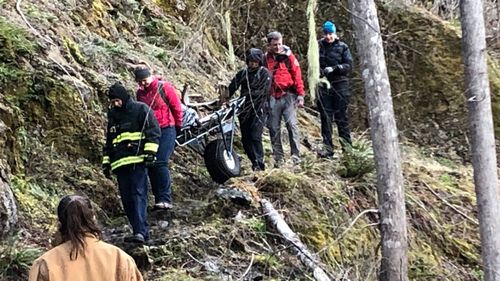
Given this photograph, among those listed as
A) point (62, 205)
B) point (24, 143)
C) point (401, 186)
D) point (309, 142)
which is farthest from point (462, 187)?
point (62, 205)

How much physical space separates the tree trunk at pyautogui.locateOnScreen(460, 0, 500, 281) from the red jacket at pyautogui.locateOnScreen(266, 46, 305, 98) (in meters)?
2.44

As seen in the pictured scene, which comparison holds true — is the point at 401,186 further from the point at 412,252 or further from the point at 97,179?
the point at 97,179

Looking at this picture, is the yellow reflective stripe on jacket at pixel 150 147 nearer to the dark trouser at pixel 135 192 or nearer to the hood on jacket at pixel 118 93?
the dark trouser at pixel 135 192

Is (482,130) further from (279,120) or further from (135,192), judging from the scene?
(135,192)

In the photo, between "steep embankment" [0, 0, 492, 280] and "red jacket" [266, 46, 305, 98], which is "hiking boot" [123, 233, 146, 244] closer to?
"steep embankment" [0, 0, 492, 280]

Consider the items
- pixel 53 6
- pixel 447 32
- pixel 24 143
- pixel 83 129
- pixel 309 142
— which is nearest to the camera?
pixel 24 143

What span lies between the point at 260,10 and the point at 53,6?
525 centimetres

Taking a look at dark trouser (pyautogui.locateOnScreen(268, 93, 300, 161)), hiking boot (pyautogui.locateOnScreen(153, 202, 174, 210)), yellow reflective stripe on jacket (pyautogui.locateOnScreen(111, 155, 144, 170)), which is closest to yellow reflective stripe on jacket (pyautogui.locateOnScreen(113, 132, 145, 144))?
yellow reflective stripe on jacket (pyautogui.locateOnScreen(111, 155, 144, 170))

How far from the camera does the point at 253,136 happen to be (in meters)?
10.7

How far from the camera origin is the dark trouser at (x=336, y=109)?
37.5ft

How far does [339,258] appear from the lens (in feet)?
29.8

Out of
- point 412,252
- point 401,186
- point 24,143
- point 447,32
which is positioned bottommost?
point 412,252

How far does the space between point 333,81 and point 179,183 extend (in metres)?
2.81

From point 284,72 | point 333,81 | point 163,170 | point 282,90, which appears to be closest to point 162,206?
point 163,170
